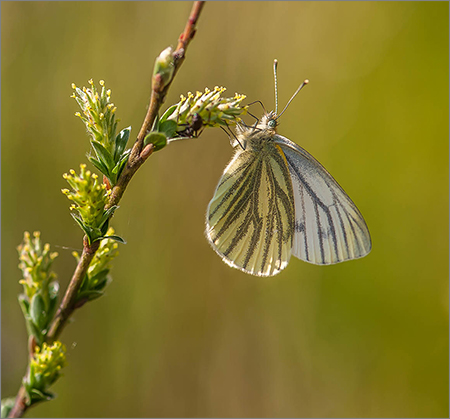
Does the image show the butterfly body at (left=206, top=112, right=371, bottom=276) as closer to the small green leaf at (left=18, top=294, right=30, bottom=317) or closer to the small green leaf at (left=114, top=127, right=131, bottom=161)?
the small green leaf at (left=114, top=127, right=131, bottom=161)

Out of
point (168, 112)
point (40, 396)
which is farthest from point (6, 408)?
point (168, 112)

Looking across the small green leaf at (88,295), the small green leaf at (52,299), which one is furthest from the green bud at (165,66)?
the small green leaf at (52,299)

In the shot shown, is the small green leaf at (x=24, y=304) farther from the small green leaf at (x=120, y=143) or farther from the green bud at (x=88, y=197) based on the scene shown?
the small green leaf at (x=120, y=143)

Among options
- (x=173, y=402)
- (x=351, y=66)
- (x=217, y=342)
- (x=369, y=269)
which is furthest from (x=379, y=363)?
Result: (x=351, y=66)

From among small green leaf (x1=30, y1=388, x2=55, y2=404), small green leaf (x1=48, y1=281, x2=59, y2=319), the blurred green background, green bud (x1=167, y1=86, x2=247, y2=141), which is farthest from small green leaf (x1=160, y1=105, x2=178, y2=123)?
the blurred green background

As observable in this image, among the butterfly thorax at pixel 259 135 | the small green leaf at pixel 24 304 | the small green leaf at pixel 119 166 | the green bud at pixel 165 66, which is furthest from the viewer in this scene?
the butterfly thorax at pixel 259 135

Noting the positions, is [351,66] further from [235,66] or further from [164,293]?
[164,293]

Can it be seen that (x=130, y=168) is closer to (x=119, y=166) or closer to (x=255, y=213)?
(x=119, y=166)

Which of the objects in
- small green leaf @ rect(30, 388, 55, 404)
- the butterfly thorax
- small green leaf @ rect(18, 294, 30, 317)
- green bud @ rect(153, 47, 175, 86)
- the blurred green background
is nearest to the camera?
green bud @ rect(153, 47, 175, 86)
